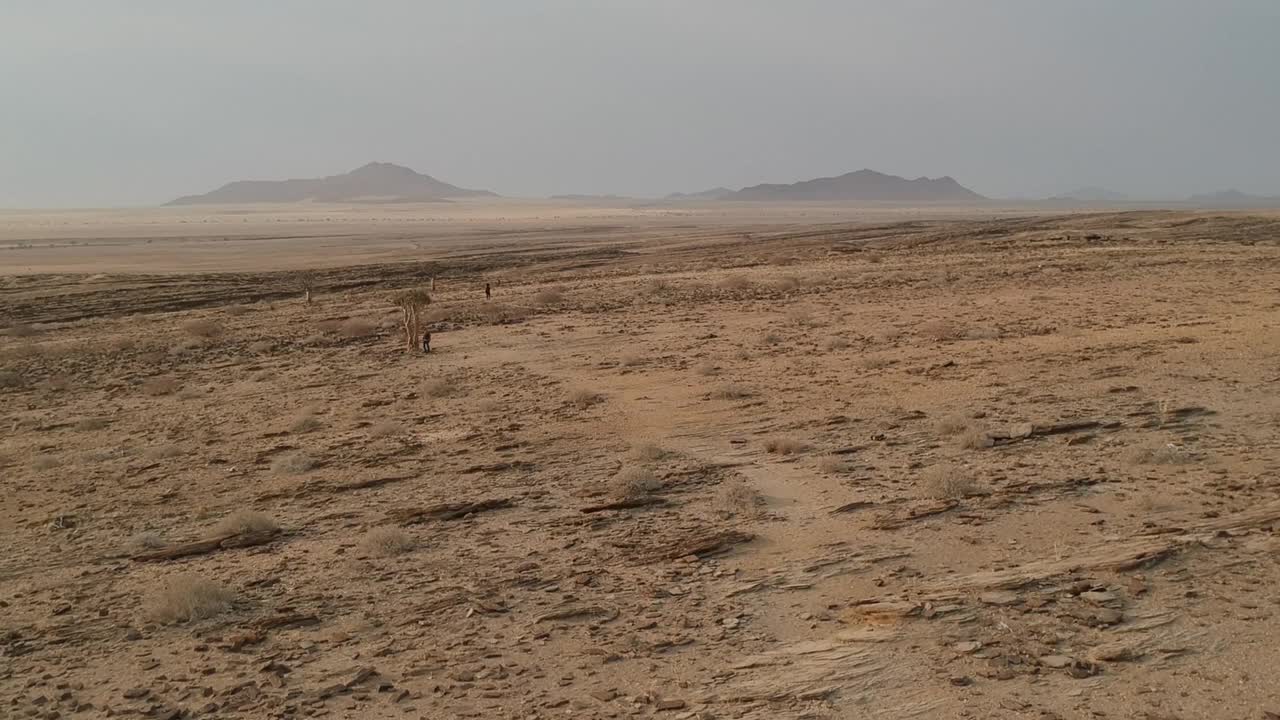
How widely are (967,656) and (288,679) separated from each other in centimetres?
516

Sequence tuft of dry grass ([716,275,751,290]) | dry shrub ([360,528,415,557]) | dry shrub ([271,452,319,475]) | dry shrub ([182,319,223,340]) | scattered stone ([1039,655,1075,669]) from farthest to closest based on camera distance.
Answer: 1. tuft of dry grass ([716,275,751,290])
2. dry shrub ([182,319,223,340])
3. dry shrub ([271,452,319,475])
4. dry shrub ([360,528,415,557])
5. scattered stone ([1039,655,1075,669])

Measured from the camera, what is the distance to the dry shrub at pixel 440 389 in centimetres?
1791

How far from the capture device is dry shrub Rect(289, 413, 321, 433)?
15.4m

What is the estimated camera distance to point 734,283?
36875 mm

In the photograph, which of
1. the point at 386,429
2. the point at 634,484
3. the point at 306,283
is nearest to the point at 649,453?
the point at 634,484

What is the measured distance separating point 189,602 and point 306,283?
135 ft

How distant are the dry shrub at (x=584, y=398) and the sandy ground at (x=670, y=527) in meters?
0.12

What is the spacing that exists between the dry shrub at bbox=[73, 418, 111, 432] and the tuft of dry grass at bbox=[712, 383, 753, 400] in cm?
1142

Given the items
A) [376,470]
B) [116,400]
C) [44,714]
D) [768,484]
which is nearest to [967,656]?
[768,484]

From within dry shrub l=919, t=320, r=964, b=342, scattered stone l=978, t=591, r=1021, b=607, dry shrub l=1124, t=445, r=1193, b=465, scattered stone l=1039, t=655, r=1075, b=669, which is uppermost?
dry shrub l=919, t=320, r=964, b=342

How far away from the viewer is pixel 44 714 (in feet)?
21.6

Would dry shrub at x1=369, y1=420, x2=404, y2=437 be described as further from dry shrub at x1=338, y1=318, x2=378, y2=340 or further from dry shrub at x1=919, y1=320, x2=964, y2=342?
dry shrub at x1=919, y1=320, x2=964, y2=342

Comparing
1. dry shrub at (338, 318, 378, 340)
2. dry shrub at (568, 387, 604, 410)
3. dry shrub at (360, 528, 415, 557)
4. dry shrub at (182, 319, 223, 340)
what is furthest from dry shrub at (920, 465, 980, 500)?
dry shrub at (182, 319, 223, 340)

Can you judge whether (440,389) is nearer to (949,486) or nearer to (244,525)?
(244,525)
